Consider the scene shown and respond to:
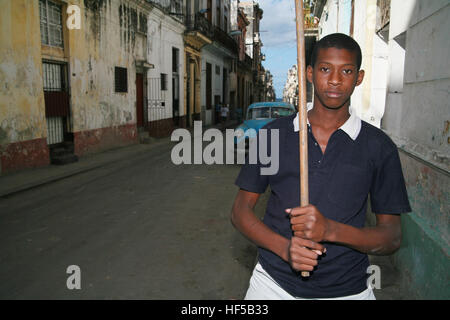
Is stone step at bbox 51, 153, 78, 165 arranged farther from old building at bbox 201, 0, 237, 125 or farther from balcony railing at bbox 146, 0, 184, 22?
old building at bbox 201, 0, 237, 125

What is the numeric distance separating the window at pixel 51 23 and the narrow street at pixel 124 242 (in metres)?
4.28

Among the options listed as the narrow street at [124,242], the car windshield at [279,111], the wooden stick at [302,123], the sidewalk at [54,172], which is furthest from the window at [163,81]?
the wooden stick at [302,123]

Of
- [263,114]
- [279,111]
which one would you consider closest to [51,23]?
[263,114]

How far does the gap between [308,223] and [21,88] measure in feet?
28.5

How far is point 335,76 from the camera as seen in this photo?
165 cm

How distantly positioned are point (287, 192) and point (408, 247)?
244cm

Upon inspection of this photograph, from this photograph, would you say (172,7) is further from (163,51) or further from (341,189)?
(341,189)

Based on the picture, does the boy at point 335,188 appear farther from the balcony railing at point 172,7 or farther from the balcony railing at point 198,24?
the balcony railing at point 198,24

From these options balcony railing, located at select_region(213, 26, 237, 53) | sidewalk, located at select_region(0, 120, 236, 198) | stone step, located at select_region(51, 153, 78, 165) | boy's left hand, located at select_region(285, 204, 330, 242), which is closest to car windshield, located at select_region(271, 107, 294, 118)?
sidewalk, located at select_region(0, 120, 236, 198)

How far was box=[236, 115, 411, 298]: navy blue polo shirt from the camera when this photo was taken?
159 centimetres

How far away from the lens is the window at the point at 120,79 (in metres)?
12.8

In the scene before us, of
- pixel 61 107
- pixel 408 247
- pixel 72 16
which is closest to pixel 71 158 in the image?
pixel 61 107
